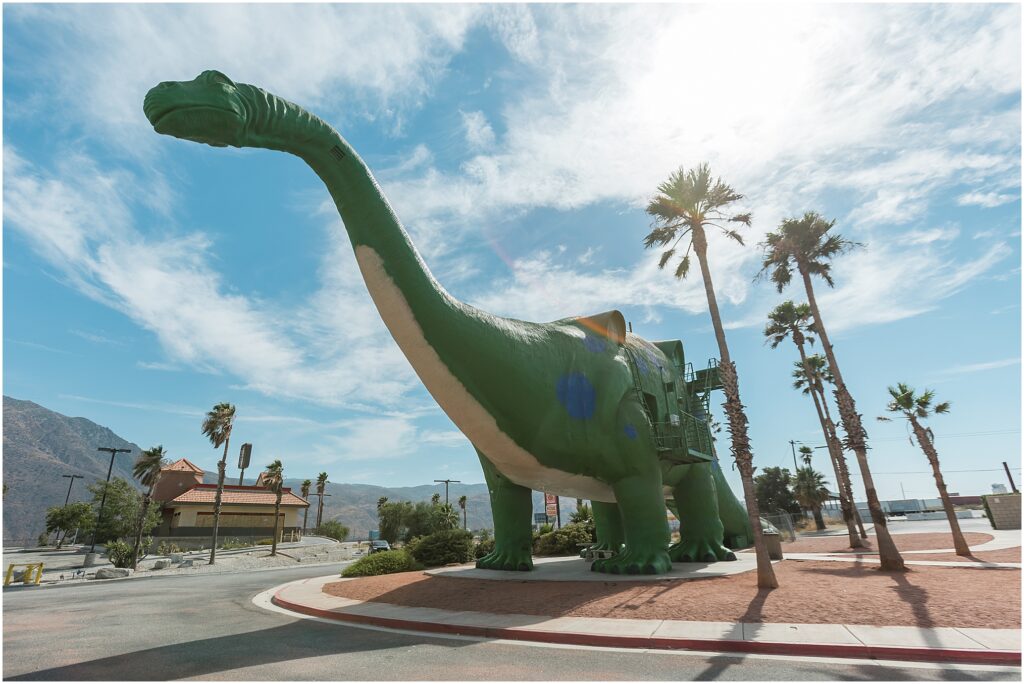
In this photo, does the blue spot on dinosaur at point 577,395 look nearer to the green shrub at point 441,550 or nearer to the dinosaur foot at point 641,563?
the dinosaur foot at point 641,563

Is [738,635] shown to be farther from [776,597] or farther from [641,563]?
[641,563]

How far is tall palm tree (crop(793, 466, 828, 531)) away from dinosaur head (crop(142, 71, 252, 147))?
4606 cm

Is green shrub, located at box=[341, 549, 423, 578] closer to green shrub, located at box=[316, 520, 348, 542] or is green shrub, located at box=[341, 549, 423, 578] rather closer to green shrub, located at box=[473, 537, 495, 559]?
green shrub, located at box=[473, 537, 495, 559]

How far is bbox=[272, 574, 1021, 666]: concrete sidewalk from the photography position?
19.9 ft

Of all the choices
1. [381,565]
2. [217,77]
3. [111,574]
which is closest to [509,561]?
[381,565]

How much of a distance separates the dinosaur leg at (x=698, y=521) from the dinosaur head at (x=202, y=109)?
13721mm

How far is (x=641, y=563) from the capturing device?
11555mm

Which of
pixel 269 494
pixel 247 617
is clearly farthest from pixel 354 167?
pixel 269 494

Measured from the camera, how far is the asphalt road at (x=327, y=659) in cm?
571

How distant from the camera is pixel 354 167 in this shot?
808cm

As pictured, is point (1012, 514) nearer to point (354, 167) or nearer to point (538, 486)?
point (538, 486)

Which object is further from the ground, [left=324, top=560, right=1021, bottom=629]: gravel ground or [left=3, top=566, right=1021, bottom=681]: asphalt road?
[left=324, top=560, right=1021, bottom=629]: gravel ground

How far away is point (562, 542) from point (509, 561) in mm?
8321

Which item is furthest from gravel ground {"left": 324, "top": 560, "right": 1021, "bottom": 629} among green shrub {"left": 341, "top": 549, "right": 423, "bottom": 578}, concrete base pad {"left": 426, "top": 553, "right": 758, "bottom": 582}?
green shrub {"left": 341, "top": 549, "right": 423, "bottom": 578}
